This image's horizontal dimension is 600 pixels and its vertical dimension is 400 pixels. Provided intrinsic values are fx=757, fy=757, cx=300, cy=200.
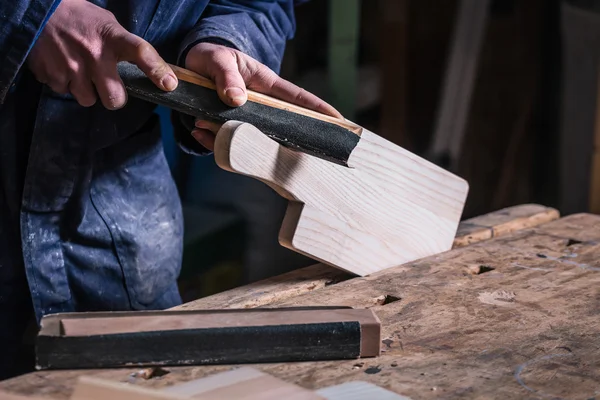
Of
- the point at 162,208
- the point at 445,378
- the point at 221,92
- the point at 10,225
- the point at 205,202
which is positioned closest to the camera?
the point at 445,378

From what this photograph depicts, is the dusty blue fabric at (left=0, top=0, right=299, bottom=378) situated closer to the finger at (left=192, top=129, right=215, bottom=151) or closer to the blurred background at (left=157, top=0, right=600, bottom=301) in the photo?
the finger at (left=192, top=129, right=215, bottom=151)

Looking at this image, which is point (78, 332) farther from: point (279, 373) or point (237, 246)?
point (237, 246)

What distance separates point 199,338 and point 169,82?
0.38 metres

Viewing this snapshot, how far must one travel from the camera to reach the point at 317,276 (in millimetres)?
1241

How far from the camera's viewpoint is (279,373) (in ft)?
2.82

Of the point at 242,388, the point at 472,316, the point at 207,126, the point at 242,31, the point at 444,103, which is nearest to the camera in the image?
the point at 242,388

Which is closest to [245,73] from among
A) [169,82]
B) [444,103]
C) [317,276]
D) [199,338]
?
[169,82]

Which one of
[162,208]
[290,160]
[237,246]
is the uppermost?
[290,160]

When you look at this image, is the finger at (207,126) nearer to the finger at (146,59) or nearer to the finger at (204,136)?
the finger at (204,136)

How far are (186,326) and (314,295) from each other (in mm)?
302

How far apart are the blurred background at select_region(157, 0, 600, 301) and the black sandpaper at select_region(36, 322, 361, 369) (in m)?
1.45

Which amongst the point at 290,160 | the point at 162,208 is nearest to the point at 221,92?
the point at 290,160

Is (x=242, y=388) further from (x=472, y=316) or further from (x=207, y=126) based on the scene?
(x=207, y=126)

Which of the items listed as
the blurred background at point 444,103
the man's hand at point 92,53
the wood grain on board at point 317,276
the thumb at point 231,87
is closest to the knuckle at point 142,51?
the man's hand at point 92,53
